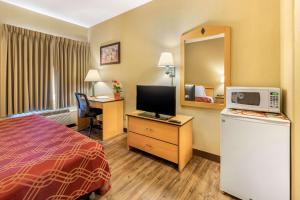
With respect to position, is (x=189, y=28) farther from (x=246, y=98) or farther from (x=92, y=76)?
(x=92, y=76)

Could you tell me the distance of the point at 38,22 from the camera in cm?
338

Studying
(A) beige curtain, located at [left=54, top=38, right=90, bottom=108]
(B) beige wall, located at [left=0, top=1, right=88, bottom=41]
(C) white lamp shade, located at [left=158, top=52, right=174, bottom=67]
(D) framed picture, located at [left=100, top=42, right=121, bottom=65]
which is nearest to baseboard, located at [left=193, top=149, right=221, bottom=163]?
(C) white lamp shade, located at [left=158, top=52, right=174, bottom=67]

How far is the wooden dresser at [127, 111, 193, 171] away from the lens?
83.9 inches

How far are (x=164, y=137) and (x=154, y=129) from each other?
0.69 ft

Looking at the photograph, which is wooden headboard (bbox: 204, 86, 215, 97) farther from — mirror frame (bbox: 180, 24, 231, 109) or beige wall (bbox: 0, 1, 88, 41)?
beige wall (bbox: 0, 1, 88, 41)

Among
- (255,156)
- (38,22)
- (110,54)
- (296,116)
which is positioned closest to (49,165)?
(255,156)

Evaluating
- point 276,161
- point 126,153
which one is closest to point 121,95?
point 126,153

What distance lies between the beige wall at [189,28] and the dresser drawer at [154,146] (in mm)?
581

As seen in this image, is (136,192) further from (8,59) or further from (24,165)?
(8,59)

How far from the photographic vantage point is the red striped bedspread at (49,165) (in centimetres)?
100

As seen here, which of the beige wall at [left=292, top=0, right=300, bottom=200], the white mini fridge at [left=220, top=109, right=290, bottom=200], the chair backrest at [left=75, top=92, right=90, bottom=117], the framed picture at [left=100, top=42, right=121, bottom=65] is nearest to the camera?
the beige wall at [left=292, top=0, right=300, bottom=200]

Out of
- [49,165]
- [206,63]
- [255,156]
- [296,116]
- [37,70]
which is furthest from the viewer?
[37,70]

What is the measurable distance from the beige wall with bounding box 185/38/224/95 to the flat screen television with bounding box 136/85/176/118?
0.45 metres

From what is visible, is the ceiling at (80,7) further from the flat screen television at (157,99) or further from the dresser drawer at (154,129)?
the dresser drawer at (154,129)
